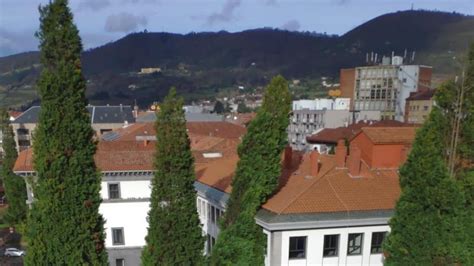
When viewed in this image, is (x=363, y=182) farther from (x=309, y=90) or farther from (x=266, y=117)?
(x=309, y=90)

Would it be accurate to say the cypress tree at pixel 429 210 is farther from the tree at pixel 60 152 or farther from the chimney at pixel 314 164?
the tree at pixel 60 152

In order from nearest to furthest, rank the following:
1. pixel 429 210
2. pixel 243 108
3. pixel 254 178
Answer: pixel 429 210
pixel 254 178
pixel 243 108

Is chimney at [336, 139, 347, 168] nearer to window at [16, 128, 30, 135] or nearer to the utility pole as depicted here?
the utility pole

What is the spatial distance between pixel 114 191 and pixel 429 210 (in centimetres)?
2151

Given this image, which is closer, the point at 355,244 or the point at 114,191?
the point at 355,244

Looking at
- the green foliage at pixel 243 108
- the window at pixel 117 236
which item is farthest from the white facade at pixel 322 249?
the green foliage at pixel 243 108

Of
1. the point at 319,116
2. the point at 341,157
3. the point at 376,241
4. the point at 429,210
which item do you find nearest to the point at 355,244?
the point at 376,241

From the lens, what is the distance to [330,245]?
1972cm

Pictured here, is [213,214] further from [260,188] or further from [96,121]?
[96,121]

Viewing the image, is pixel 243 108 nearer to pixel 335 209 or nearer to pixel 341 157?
pixel 341 157

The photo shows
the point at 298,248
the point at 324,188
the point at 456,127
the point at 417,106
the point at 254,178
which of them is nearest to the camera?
the point at 456,127

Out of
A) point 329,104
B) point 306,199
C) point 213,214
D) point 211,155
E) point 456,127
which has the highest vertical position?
point 456,127

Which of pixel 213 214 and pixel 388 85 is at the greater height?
pixel 388 85

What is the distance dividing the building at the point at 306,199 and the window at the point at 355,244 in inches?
2.0
